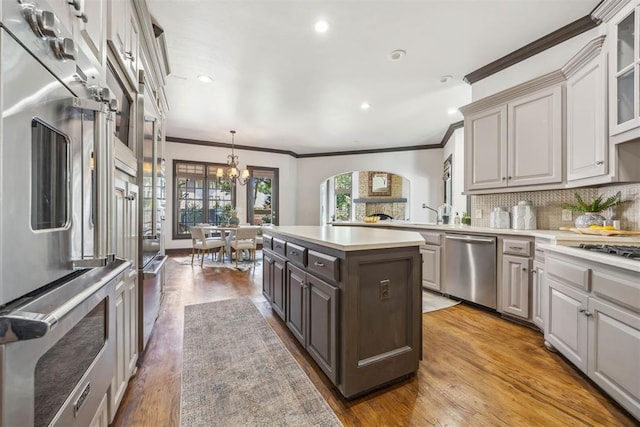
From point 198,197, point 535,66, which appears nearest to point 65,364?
point 535,66

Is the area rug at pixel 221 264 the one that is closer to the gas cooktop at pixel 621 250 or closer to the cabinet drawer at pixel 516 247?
the cabinet drawer at pixel 516 247

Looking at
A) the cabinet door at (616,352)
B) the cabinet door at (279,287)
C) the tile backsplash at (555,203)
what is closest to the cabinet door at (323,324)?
the cabinet door at (279,287)

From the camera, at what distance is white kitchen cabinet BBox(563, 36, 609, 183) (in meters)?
2.09

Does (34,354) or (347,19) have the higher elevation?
(347,19)

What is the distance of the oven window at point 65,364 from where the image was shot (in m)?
0.58

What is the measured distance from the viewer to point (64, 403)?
0.67m

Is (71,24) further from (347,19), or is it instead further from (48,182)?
(347,19)

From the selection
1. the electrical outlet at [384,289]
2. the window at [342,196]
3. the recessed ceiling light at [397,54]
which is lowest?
the electrical outlet at [384,289]

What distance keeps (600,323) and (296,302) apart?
6.19 ft

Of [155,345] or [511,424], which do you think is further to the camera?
[155,345]

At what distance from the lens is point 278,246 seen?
2.54 metres

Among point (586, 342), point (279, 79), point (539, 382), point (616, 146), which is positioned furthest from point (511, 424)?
point (279, 79)

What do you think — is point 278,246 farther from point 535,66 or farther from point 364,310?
point 535,66

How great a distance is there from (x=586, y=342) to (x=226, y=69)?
412 cm
